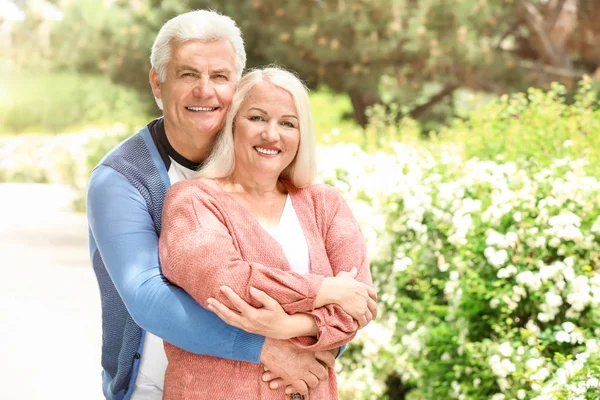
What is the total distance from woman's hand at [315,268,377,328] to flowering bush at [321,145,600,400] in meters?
1.51

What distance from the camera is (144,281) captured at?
2184mm

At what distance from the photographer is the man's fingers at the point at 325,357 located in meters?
2.21

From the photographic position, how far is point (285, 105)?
91.3 inches

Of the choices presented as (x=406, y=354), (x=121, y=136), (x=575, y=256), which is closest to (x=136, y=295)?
(x=575, y=256)

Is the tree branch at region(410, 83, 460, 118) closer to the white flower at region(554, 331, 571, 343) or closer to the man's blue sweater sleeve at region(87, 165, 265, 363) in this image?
the white flower at region(554, 331, 571, 343)

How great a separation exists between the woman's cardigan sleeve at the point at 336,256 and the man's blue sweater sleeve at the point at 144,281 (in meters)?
0.16

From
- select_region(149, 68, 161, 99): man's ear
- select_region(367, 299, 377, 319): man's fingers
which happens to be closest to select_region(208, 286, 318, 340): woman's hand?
select_region(367, 299, 377, 319): man's fingers

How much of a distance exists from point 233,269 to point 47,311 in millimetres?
7127

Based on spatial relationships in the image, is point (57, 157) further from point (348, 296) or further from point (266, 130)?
point (348, 296)

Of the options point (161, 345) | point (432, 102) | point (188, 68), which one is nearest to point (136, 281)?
point (161, 345)

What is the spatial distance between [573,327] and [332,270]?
1750mm

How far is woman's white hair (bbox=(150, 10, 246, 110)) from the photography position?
2443mm

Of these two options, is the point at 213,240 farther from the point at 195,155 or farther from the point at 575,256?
the point at 575,256

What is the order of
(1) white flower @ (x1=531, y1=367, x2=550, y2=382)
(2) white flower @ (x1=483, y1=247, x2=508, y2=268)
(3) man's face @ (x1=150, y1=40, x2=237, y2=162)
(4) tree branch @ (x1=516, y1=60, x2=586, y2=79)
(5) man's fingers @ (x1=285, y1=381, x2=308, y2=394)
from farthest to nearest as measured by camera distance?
(4) tree branch @ (x1=516, y1=60, x2=586, y2=79) < (2) white flower @ (x1=483, y1=247, x2=508, y2=268) < (1) white flower @ (x1=531, y1=367, x2=550, y2=382) < (3) man's face @ (x1=150, y1=40, x2=237, y2=162) < (5) man's fingers @ (x1=285, y1=381, x2=308, y2=394)
